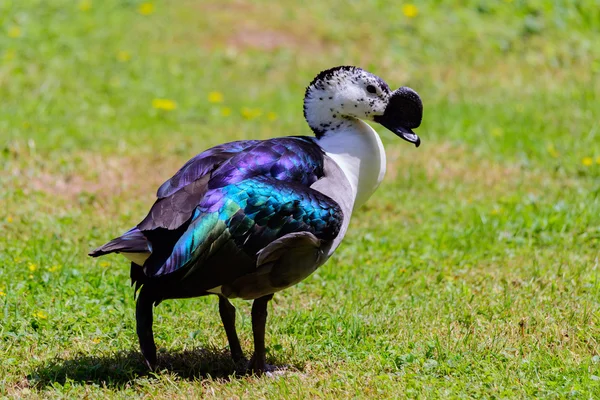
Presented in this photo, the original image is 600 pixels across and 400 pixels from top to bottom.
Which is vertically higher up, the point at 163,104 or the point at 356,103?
the point at 356,103

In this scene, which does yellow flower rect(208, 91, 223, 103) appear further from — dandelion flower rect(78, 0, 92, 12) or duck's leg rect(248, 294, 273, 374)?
duck's leg rect(248, 294, 273, 374)

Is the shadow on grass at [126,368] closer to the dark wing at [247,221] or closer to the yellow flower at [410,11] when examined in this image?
the dark wing at [247,221]

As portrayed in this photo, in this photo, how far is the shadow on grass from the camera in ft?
14.2

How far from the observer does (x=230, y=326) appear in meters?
4.56

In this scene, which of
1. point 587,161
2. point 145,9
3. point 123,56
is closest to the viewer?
point 587,161

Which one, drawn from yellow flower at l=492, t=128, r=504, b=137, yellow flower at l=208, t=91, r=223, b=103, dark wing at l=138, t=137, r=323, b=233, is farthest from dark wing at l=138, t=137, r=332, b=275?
yellow flower at l=208, t=91, r=223, b=103

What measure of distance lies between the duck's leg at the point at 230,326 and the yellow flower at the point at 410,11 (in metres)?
8.12

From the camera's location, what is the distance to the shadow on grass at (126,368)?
4320 millimetres

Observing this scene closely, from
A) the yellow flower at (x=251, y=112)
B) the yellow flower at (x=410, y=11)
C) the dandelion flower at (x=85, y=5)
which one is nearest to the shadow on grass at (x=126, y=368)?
the yellow flower at (x=251, y=112)

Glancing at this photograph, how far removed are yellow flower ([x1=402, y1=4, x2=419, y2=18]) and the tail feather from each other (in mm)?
8503

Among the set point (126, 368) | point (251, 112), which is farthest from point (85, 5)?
point (126, 368)

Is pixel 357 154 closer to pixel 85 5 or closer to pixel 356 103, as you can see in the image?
pixel 356 103

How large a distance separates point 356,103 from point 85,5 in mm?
7687

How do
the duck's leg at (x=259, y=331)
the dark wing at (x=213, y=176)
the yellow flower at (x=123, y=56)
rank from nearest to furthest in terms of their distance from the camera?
the dark wing at (x=213, y=176), the duck's leg at (x=259, y=331), the yellow flower at (x=123, y=56)
